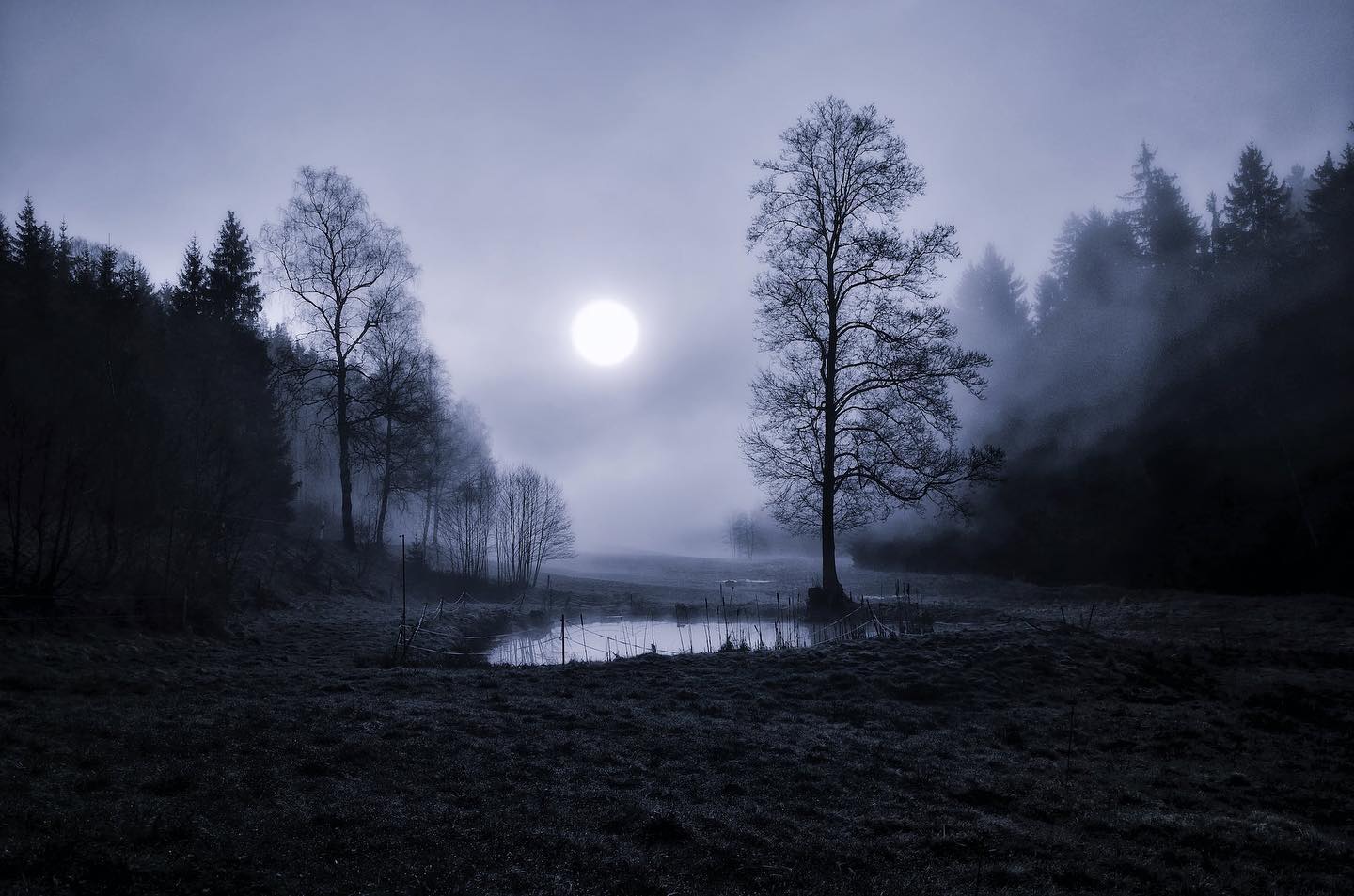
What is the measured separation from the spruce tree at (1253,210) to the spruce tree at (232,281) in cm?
6144

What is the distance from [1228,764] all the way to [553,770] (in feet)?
28.4

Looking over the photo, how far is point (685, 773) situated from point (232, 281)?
37.7 meters

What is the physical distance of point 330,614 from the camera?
21.3 metres

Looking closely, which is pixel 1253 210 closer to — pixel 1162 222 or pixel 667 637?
pixel 1162 222

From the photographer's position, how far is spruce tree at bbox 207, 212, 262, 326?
33.3 m

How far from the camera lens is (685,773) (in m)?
7.48

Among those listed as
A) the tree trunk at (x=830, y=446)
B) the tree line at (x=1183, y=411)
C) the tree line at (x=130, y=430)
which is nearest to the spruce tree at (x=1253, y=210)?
the tree line at (x=1183, y=411)

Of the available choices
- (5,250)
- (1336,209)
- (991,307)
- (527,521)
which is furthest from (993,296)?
(5,250)

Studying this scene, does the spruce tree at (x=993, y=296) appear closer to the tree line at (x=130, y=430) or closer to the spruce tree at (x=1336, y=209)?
the spruce tree at (x=1336, y=209)

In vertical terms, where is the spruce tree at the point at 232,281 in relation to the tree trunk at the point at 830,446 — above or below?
above

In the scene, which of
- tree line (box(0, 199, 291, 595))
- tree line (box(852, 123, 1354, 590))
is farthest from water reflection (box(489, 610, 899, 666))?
tree line (box(0, 199, 291, 595))

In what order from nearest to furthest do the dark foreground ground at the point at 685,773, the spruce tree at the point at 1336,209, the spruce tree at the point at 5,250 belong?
1. the dark foreground ground at the point at 685,773
2. the spruce tree at the point at 5,250
3. the spruce tree at the point at 1336,209

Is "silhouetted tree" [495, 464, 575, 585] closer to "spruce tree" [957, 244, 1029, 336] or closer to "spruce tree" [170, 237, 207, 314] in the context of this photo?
"spruce tree" [170, 237, 207, 314]

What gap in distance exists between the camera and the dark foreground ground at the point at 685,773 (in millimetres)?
5020
